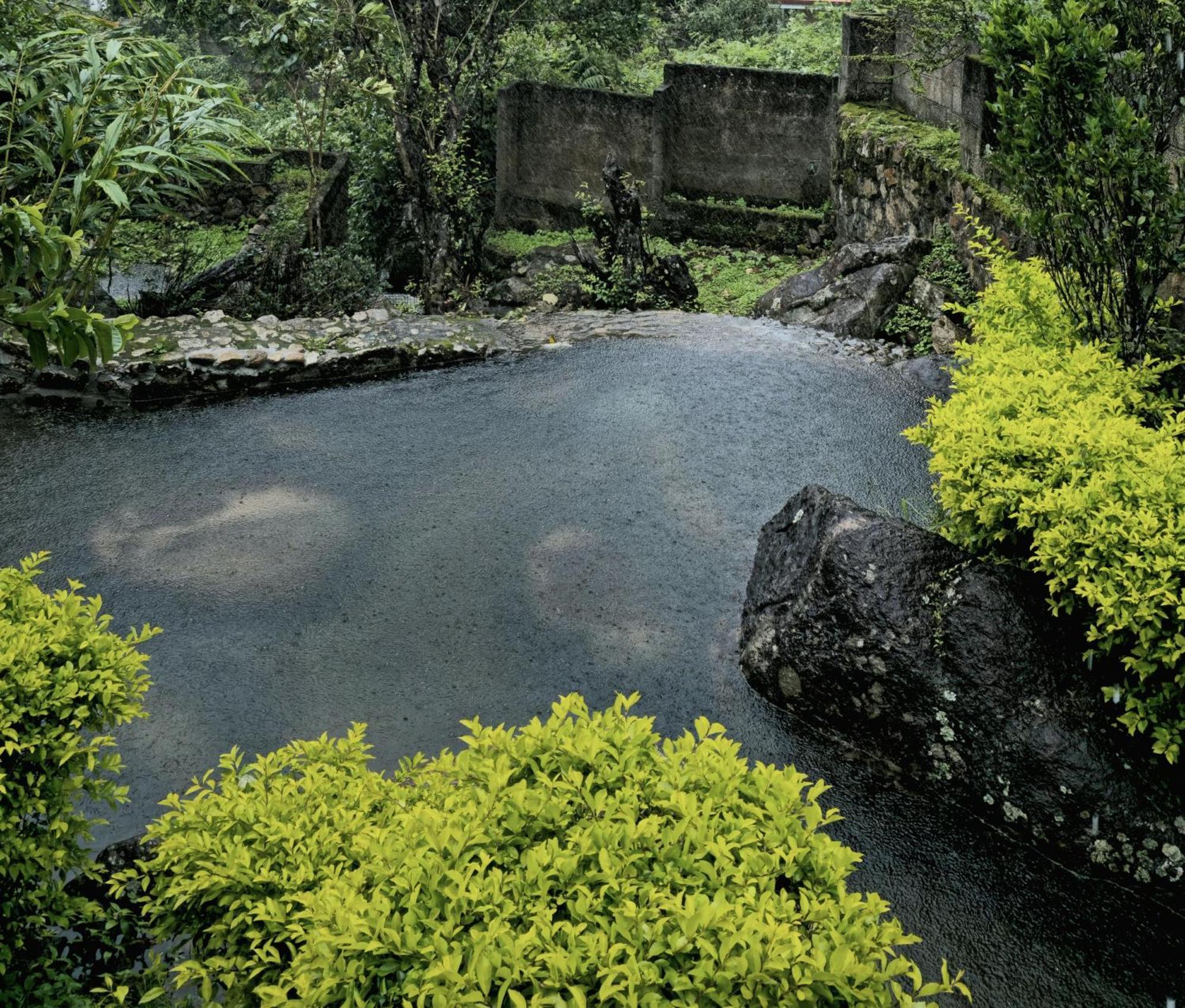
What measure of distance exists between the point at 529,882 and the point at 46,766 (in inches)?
68.3

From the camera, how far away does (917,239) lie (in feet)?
32.8

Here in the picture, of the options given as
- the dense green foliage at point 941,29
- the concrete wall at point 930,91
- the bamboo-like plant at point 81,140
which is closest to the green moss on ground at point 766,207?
the concrete wall at point 930,91

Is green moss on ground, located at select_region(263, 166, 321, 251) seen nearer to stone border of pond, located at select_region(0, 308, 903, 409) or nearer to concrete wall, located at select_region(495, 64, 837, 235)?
stone border of pond, located at select_region(0, 308, 903, 409)

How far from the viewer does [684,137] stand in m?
15.0

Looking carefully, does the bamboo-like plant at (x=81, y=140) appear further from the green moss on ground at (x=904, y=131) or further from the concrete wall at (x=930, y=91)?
the green moss on ground at (x=904, y=131)

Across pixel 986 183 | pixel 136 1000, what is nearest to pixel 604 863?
pixel 136 1000

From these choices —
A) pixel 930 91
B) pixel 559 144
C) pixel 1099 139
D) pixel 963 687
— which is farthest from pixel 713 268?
pixel 963 687

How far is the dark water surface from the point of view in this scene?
14.0 feet

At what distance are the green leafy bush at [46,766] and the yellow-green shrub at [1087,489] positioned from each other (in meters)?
3.51

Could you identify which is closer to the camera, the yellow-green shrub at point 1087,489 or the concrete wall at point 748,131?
the yellow-green shrub at point 1087,489

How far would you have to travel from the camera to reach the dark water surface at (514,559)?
4258 mm

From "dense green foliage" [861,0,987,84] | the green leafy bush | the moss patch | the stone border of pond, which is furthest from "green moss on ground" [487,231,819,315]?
the green leafy bush

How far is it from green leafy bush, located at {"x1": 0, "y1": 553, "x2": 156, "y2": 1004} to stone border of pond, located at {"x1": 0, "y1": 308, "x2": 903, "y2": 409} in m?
4.90

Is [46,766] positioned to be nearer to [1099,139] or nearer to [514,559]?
[514,559]
